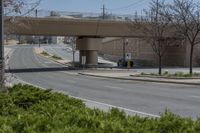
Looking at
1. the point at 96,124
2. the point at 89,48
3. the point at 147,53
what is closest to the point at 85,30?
the point at 89,48

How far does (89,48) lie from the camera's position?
7325cm

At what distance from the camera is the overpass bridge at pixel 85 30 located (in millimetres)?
65312

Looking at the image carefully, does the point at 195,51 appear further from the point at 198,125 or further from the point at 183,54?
the point at 198,125

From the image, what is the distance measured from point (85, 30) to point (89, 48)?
4.23 m

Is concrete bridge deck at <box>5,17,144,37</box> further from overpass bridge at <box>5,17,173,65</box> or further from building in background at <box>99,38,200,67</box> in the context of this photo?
building in background at <box>99,38,200,67</box>

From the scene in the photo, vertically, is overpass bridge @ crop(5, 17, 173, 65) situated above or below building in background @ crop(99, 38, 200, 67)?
above

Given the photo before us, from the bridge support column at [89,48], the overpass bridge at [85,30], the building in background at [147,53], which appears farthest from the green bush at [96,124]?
the building in background at [147,53]

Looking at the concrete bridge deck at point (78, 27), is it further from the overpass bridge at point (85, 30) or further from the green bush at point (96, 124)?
the green bush at point (96, 124)

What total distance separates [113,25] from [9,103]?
206ft

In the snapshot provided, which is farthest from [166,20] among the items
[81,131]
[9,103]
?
[81,131]

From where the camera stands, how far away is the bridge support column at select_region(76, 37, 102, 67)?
73.1 meters

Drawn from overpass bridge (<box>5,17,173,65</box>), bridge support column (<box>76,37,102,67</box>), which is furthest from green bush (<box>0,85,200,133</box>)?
bridge support column (<box>76,37,102,67</box>)

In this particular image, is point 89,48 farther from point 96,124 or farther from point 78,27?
point 96,124

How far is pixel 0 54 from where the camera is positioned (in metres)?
11.5
